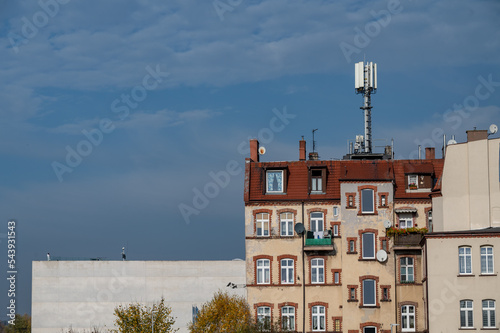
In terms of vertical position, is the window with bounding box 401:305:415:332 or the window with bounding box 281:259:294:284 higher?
the window with bounding box 281:259:294:284

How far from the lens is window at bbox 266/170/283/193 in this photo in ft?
267

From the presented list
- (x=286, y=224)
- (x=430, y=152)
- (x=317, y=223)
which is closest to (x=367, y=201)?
(x=317, y=223)

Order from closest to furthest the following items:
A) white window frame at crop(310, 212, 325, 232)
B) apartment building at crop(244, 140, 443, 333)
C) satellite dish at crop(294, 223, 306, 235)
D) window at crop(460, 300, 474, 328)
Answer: window at crop(460, 300, 474, 328) → apartment building at crop(244, 140, 443, 333) → satellite dish at crop(294, 223, 306, 235) → white window frame at crop(310, 212, 325, 232)

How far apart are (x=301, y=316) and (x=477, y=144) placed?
20784mm

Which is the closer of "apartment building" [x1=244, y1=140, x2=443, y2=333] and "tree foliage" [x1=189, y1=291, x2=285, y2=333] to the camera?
"tree foliage" [x1=189, y1=291, x2=285, y2=333]

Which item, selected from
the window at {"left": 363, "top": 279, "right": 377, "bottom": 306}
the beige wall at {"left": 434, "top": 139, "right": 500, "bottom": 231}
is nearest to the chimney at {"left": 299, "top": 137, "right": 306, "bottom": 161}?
the window at {"left": 363, "top": 279, "right": 377, "bottom": 306}

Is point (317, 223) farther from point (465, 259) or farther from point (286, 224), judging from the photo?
point (465, 259)

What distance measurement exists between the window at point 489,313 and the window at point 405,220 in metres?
13.4

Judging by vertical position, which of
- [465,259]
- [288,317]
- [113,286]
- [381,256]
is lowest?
[288,317]

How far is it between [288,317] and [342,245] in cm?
769

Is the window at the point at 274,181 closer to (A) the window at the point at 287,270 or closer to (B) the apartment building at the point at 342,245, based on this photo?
(B) the apartment building at the point at 342,245

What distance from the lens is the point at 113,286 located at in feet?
318

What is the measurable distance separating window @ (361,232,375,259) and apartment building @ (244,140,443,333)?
85mm

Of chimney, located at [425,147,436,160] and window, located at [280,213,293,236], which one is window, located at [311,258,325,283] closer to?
window, located at [280,213,293,236]
